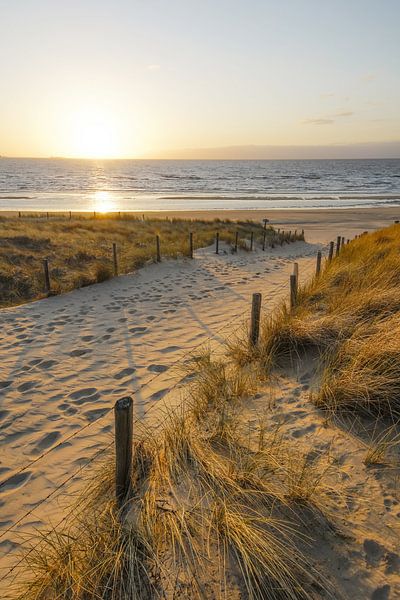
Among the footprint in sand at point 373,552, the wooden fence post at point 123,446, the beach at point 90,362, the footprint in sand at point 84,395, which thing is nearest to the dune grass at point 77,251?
the beach at point 90,362

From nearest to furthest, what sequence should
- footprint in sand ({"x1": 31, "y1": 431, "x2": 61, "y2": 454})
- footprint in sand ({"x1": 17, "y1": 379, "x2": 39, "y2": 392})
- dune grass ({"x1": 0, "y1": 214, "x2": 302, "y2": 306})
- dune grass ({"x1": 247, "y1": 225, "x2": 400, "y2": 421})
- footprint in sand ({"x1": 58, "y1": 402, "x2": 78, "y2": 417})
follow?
dune grass ({"x1": 247, "y1": 225, "x2": 400, "y2": 421}) < footprint in sand ({"x1": 31, "y1": 431, "x2": 61, "y2": 454}) < footprint in sand ({"x1": 58, "y1": 402, "x2": 78, "y2": 417}) < footprint in sand ({"x1": 17, "y1": 379, "x2": 39, "y2": 392}) < dune grass ({"x1": 0, "y1": 214, "x2": 302, "y2": 306})

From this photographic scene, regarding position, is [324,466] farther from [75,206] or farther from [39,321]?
[75,206]

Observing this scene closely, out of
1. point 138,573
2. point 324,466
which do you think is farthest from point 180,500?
point 324,466

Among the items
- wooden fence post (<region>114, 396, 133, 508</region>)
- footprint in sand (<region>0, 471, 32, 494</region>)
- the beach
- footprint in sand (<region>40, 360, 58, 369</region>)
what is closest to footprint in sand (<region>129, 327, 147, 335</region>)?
the beach

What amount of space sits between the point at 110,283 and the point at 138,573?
31.6 ft

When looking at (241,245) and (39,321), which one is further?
(241,245)

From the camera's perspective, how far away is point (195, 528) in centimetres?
281

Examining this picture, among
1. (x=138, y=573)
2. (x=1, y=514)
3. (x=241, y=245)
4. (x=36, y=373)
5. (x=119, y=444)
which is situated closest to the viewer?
(x=138, y=573)

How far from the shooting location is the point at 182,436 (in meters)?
3.75

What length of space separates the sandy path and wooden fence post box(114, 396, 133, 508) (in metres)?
0.68

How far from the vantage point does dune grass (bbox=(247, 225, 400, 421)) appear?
404 centimetres

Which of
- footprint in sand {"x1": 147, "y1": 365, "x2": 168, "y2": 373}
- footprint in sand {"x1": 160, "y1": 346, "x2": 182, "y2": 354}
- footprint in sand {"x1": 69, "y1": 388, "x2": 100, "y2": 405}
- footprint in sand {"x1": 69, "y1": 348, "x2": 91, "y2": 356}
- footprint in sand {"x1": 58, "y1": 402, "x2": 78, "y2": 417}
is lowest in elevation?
footprint in sand {"x1": 160, "y1": 346, "x2": 182, "y2": 354}

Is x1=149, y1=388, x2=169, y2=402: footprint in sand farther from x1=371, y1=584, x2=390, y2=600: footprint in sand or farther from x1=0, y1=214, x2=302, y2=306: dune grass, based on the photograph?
x1=0, y1=214, x2=302, y2=306: dune grass

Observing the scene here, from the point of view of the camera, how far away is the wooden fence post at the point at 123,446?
3.16 metres
